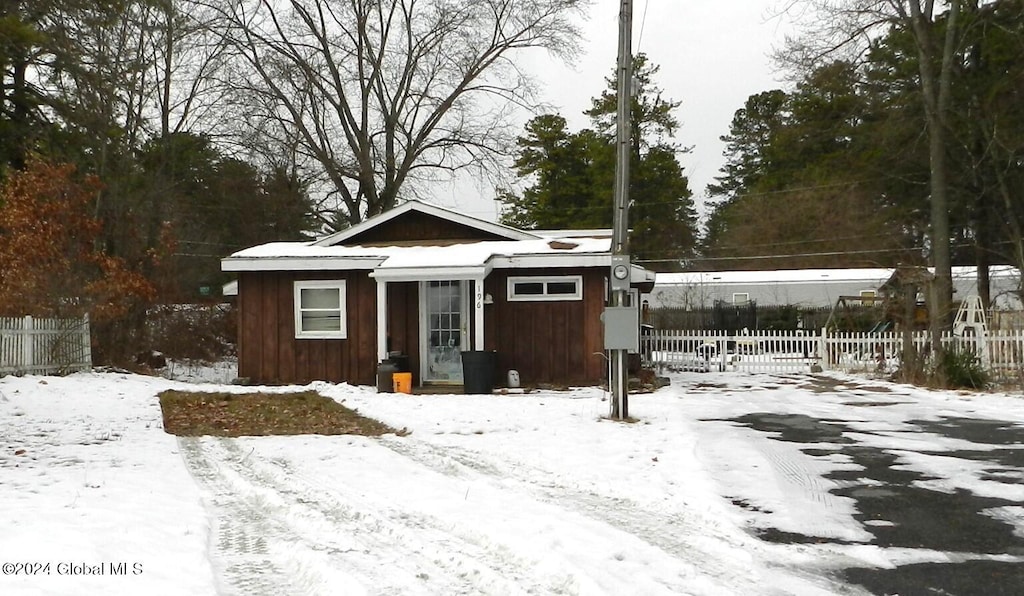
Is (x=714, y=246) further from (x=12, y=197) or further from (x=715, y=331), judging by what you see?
(x=12, y=197)

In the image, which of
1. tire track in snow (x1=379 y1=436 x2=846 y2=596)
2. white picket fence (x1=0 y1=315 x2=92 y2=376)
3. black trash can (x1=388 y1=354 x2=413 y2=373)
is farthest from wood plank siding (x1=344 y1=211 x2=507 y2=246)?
tire track in snow (x1=379 y1=436 x2=846 y2=596)

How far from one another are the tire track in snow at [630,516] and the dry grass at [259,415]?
7.02 feet

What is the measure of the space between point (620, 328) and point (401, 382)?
5.88 metres

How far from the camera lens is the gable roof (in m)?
17.9

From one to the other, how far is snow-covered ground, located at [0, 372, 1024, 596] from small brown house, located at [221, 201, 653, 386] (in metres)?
4.27

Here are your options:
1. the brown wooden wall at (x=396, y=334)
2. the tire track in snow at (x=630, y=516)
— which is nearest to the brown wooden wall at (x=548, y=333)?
the brown wooden wall at (x=396, y=334)

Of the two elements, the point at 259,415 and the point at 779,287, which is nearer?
the point at 259,415

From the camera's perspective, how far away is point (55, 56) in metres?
16.6

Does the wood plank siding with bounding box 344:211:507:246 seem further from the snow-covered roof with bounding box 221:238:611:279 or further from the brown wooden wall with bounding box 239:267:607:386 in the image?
the brown wooden wall with bounding box 239:267:607:386

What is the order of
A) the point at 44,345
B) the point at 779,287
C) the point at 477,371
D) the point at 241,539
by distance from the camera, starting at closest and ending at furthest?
the point at 241,539
the point at 477,371
the point at 44,345
the point at 779,287

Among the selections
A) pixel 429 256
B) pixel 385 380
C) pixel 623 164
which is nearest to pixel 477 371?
pixel 385 380

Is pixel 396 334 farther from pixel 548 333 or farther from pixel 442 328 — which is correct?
pixel 548 333

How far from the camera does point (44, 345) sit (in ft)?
54.9

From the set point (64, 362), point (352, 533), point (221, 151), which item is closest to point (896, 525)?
point (352, 533)
